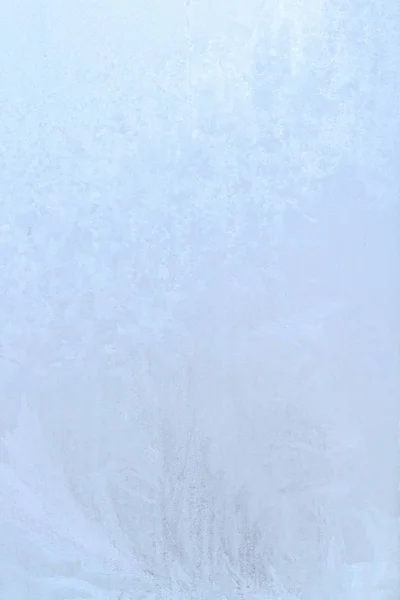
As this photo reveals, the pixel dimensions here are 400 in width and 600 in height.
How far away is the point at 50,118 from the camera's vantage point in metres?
1.81

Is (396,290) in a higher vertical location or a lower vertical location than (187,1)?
lower

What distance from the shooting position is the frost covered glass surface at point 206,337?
1814 mm

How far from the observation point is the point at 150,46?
70.5 inches

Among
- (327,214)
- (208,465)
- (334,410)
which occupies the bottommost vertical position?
(208,465)

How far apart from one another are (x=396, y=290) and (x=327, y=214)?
23 centimetres

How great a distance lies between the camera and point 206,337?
6.04ft

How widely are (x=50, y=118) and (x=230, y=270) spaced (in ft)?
1.74

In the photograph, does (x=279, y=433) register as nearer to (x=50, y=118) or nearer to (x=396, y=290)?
(x=396, y=290)

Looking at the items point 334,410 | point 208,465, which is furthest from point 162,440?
point 334,410

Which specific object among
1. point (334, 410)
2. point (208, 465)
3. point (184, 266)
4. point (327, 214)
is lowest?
point (208, 465)

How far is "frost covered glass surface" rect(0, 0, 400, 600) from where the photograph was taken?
1.81 metres

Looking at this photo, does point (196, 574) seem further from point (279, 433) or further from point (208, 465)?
point (279, 433)

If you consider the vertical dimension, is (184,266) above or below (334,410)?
above

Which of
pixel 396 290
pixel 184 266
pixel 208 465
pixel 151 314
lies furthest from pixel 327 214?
pixel 208 465
